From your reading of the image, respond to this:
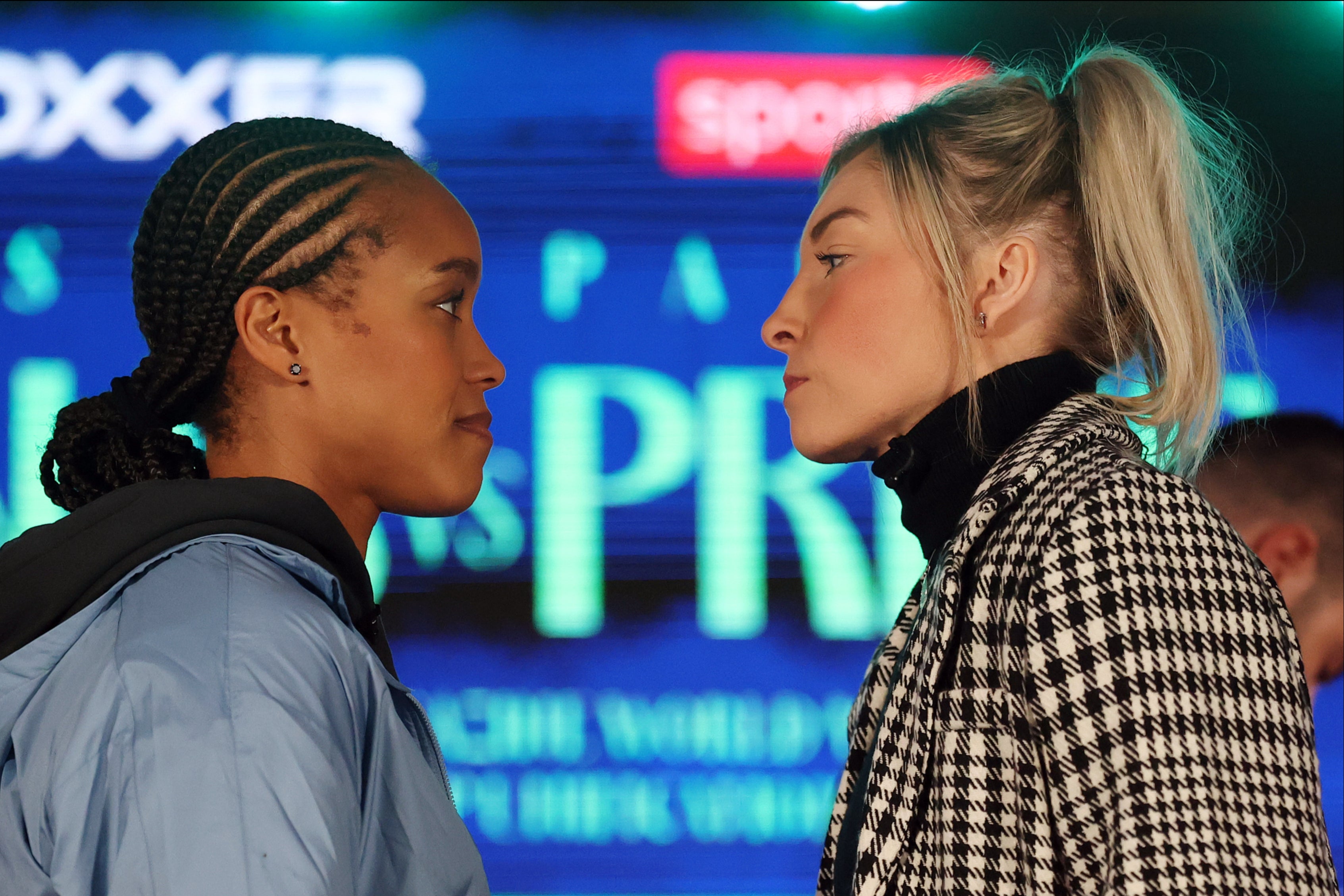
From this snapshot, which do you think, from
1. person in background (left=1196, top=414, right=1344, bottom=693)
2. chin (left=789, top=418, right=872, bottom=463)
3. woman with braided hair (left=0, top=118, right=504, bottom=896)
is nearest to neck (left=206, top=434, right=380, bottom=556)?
woman with braided hair (left=0, top=118, right=504, bottom=896)

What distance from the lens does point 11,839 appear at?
2.47 ft

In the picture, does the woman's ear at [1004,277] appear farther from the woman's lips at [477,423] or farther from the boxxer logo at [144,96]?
the boxxer logo at [144,96]

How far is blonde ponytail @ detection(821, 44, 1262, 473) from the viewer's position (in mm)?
1089

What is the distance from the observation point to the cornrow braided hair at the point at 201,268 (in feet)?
3.41

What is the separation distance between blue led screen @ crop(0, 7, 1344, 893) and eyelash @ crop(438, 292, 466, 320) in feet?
3.63

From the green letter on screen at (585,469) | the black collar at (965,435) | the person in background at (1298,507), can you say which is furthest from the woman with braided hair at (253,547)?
the person in background at (1298,507)

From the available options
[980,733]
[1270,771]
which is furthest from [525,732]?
[1270,771]

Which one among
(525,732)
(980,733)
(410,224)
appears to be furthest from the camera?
(525,732)

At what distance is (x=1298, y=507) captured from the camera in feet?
7.41

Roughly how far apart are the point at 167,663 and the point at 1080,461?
2.42 ft

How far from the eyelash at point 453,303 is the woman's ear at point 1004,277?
53cm

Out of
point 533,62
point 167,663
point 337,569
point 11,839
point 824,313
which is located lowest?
point 11,839

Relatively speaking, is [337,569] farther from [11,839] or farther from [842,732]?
[842,732]

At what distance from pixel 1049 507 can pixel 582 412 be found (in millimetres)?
1436
